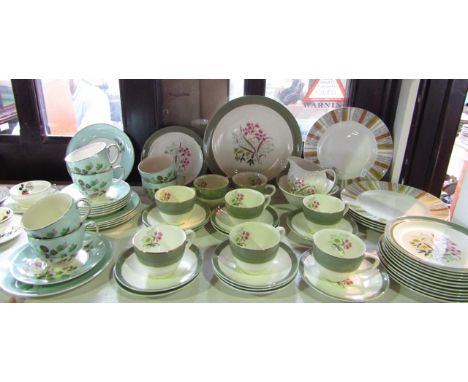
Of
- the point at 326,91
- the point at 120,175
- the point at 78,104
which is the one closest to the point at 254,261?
the point at 120,175

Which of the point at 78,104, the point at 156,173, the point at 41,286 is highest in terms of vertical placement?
the point at 78,104

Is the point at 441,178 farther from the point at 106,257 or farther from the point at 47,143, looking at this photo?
the point at 47,143

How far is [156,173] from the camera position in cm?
89

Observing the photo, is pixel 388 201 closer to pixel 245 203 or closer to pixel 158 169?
pixel 245 203

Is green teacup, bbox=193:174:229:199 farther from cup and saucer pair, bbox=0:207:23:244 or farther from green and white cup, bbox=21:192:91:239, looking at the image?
cup and saucer pair, bbox=0:207:23:244

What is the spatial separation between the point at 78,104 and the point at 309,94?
0.65m

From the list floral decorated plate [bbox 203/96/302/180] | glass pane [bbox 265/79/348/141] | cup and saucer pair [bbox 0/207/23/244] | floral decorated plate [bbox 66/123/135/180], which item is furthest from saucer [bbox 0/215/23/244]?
glass pane [bbox 265/79/348/141]

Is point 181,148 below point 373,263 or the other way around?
the other way around

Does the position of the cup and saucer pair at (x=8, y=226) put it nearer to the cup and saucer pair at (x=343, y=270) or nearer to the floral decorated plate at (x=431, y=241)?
the cup and saucer pair at (x=343, y=270)

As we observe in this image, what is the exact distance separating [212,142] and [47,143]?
48 cm

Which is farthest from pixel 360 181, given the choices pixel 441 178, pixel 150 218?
pixel 150 218

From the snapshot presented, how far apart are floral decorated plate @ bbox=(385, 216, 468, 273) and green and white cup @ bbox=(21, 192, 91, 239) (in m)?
0.59

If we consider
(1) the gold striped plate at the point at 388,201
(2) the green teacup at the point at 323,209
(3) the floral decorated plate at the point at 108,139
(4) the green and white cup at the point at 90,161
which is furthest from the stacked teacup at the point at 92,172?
(1) the gold striped plate at the point at 388,201
